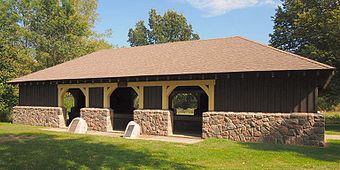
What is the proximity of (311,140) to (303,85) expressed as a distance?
6.33 feet

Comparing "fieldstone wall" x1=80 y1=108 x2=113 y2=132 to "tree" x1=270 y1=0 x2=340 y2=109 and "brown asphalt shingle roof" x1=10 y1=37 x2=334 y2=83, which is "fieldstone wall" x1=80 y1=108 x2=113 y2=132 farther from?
"tree" x1=270 y1=0 x2=340 y2=109

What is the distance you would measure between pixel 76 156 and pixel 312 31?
19569mm

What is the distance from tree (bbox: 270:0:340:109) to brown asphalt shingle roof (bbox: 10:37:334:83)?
26.0 ft

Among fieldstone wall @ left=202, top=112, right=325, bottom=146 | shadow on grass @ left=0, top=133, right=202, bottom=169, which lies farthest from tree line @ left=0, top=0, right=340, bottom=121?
shadow on grass @ left=0, top=133, right=202, bottom=169

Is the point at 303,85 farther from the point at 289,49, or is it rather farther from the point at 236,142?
the point at 289,49

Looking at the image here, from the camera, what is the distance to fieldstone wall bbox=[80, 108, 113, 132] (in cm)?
1614

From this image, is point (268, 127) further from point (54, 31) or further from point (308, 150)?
point (54, 31)

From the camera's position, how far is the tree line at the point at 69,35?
72.0 feet

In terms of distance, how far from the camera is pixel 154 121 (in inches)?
578

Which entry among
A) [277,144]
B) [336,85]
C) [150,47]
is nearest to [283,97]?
[277,144]

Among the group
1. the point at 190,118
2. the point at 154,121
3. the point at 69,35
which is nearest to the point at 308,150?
the point at 154,121

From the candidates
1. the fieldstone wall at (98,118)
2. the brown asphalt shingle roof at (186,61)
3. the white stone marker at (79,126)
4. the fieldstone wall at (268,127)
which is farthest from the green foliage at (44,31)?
the fieldstone wall at (268,127)

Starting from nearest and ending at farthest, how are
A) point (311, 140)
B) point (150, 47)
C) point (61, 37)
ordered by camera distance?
point (311, 140) < point (150, 47) < point (61, 37)

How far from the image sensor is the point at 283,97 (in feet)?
39.7
